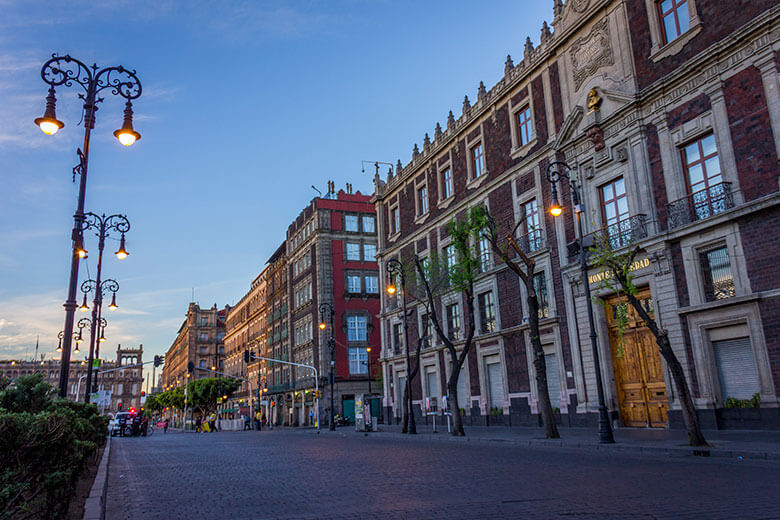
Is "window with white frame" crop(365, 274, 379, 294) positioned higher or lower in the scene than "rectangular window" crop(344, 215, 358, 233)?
lower

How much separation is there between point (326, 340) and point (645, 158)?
38.5 meters

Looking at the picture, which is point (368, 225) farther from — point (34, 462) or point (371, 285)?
point (34, 462)

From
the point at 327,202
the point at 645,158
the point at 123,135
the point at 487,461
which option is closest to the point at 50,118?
the point at 123,135

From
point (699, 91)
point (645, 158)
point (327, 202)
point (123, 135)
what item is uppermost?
point (327, 202)

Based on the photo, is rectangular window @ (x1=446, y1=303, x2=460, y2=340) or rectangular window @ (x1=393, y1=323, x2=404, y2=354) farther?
rectangular window @ (x1=393, y1=323, x2=404, y2=354)

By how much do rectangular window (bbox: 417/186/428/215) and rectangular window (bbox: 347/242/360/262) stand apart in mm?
20533

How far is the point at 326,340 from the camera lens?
56.4 metres

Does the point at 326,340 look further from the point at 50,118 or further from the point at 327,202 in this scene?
the point at 50,118

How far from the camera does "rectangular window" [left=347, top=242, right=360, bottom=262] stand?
60.1 meters

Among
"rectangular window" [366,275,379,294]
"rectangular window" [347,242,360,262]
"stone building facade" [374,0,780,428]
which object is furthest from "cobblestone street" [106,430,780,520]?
"rectangular window" [347,242,360,262]

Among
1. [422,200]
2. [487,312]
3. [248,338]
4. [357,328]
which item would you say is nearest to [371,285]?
[357,328]

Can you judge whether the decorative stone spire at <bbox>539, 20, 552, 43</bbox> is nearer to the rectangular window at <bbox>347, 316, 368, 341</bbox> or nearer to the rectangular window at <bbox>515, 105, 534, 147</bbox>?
the rectangular window at <bbox>515, 105, 534, 147</bbox>

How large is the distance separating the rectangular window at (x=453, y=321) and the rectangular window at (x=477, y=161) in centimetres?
767

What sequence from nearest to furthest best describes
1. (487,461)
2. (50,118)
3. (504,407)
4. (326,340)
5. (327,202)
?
(50,118)
(487,461)
(504,407)
(326,340)
(327,202)
